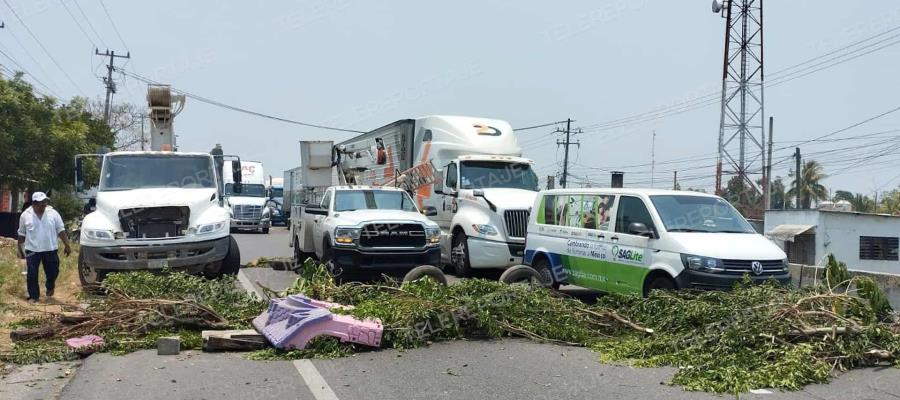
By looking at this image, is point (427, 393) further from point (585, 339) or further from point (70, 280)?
point (70, 280)

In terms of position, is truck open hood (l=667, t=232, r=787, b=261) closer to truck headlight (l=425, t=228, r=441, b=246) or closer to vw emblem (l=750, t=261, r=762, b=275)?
vw emblem (l=750, t=261, r=762, b=275)

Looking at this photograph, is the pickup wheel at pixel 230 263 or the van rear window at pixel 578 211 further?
the pickup wheel at pixel 230 263

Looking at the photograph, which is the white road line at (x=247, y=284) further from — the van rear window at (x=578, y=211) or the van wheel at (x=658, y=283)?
the van wheel at (x=658, y=283)

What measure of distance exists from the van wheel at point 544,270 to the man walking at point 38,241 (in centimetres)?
750

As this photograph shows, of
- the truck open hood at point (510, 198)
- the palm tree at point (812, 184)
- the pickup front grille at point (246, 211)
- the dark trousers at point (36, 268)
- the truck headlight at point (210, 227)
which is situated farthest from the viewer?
the palm tree at point (812, 184)

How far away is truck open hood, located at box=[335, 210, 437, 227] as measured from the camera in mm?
12477

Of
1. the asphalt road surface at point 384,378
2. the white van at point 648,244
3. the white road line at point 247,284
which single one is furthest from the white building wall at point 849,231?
the asphalt road surface at point 384,378

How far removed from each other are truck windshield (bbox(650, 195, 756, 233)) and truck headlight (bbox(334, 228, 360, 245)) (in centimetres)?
492

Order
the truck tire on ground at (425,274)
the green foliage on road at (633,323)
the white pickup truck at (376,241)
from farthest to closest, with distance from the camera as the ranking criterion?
the white pickup truck at (376,241) → the truck tire on ground at (425,274) → the green foliage on road at (633,323)

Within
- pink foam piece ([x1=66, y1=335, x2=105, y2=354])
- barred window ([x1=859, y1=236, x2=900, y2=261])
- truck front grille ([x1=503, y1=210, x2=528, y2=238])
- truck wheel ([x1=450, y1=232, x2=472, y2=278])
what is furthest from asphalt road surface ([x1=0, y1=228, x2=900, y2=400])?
barred window ([x1=859, y1=236, x2=900, y2=261])

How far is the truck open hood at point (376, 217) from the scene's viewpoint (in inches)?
491

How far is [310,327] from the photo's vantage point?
24.2 ft

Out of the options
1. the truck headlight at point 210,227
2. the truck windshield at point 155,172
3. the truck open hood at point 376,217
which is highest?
the truck windshield at point 155,172

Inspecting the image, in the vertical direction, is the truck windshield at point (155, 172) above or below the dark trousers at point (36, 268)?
above
